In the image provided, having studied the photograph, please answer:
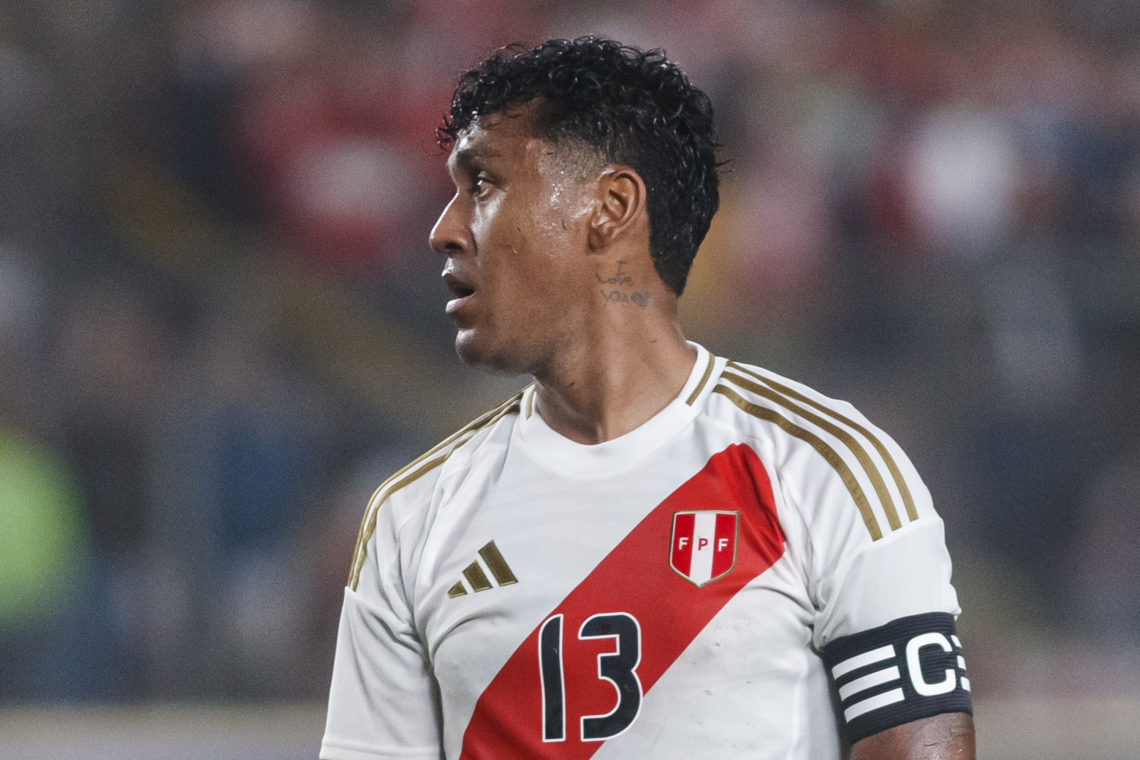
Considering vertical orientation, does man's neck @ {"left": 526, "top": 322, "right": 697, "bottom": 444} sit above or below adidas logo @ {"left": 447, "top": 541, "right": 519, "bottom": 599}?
above

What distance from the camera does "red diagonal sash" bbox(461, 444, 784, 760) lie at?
68.3 inches

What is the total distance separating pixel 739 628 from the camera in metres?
1.71

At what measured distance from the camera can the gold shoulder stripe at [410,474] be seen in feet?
6.57


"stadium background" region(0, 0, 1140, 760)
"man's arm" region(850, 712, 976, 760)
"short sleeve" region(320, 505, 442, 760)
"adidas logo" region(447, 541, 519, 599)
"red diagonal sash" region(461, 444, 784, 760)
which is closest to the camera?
"man's arm" region(850, 712, 976, 760)

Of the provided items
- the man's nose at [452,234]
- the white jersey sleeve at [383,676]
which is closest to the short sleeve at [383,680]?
the white jersey sleeve at [383,676]

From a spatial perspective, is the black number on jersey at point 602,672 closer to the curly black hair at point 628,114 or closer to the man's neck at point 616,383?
the man's neck at point 616,383

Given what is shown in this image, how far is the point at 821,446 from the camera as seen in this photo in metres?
1.76

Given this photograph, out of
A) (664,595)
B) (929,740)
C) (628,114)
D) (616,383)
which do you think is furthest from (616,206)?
(929,740)

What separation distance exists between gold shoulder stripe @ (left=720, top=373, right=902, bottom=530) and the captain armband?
5.2 inches

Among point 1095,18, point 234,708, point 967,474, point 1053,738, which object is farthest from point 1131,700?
point 1095,18

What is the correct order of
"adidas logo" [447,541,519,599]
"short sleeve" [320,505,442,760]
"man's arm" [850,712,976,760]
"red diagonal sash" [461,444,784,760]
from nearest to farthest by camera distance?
"man's arm" [850,712,976,760], "red diagonal sash" [461,444,784,760], "adidas logo" [447,541,519,599], "short sleeve" [320,505,442,760]

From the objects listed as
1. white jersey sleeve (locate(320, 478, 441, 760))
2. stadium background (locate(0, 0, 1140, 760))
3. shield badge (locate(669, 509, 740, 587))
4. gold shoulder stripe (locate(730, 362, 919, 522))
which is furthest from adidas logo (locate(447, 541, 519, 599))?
stadium background (locate(0, 0, 1140, 760))

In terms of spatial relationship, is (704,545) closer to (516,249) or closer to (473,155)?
(516,249)

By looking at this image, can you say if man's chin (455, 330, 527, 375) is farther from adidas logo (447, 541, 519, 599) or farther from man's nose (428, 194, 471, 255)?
adidas logo (447, 541, 519, 599)
